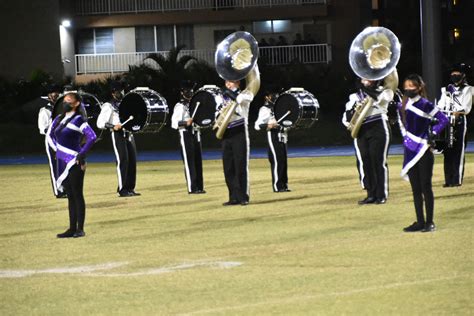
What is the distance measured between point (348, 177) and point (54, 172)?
5.76 m

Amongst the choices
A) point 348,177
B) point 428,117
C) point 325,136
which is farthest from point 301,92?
point 325,136

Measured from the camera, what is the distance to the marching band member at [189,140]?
22.4 metres

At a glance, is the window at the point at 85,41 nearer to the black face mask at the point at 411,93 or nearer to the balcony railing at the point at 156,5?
the balcony railing at the point at 156,5

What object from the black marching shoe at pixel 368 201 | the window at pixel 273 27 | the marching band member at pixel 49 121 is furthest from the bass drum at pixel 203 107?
the window at pixel 273 27

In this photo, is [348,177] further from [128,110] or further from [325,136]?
[325,136]

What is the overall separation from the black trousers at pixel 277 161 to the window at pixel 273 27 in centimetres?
2987

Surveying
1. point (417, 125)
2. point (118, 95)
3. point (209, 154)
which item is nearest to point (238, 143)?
point (118, 95)

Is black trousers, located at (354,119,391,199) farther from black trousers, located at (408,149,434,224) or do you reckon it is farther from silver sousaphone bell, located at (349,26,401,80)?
black trousers, located at (408,149,434,224)

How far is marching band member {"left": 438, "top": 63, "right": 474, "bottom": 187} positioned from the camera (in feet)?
68.9

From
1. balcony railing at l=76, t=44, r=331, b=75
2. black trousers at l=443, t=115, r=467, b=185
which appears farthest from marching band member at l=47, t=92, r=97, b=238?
balcony railing at l=76, t=44, r=331, b=75

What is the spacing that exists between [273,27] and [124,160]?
29948mm

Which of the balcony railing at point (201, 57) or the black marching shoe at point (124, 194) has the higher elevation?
the balcony railing at point (201, 57)

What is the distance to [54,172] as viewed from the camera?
75.2ft

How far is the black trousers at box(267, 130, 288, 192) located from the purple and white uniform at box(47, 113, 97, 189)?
21.8ft
